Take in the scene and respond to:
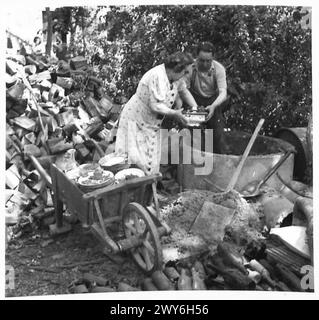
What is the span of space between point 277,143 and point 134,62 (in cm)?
172

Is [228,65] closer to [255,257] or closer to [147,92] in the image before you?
[147,92]

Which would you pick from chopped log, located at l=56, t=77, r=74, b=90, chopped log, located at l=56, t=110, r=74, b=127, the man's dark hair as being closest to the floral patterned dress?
the man's dark hair

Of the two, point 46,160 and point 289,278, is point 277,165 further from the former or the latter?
point 46,160

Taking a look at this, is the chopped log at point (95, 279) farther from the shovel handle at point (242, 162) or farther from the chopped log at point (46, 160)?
the shovel handle at point (242, 162)

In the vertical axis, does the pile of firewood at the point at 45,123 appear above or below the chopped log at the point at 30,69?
below

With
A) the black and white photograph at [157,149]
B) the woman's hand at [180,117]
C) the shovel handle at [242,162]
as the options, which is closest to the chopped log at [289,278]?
the black and white photograph at [157,149]

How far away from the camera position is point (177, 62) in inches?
176

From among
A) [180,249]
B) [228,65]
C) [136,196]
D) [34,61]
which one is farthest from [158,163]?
[34,61]

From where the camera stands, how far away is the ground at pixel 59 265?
423 centimetres

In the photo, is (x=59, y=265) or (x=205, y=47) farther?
(x=205, y=47)

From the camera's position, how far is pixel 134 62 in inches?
188

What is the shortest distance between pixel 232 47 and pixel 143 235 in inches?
78.8

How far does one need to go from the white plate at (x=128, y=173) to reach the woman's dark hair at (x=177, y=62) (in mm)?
977

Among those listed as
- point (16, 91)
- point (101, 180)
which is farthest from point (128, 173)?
point (16, 91)
